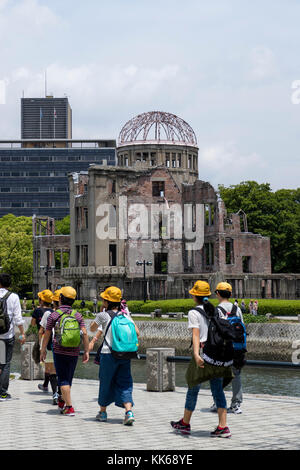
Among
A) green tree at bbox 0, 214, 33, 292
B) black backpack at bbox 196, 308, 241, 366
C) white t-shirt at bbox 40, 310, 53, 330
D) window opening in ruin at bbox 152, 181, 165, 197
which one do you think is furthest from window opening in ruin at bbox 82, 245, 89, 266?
black backpack at bbox 196, 308, 241, 366

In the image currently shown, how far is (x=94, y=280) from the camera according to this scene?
230 feet

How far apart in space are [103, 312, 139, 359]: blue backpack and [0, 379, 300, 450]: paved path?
3.52 ft

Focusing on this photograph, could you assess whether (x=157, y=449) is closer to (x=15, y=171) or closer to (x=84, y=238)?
(x=84, y=238)

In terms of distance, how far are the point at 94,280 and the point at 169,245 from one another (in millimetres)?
7909

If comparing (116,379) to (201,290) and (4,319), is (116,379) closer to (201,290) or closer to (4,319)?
(201,290)

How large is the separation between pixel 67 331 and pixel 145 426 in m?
2.00

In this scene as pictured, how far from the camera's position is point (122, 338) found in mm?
11484

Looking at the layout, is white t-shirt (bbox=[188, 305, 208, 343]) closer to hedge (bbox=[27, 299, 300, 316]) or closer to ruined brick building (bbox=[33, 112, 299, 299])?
hedge (bbox=[27, 299, 300, 316])

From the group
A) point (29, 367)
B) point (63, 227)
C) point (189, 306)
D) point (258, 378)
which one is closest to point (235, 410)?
point (29, 367)

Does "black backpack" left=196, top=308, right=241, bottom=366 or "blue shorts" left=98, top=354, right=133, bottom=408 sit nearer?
"black backpack" left=196, top=308, right=241, bottom=366

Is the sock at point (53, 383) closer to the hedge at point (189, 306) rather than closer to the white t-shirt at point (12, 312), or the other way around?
the white t-shirt at point (12, 312)

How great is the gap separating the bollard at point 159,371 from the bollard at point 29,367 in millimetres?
3441

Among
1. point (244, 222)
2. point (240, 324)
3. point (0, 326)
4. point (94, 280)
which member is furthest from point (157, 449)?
point (244, 222)

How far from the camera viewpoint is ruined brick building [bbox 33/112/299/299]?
6906 centimetres
